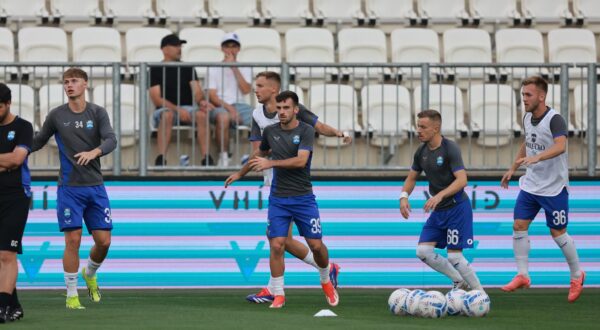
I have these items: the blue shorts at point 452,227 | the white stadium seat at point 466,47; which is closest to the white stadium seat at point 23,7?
the white stadium seat at point 466,47

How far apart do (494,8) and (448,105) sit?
11.7ft

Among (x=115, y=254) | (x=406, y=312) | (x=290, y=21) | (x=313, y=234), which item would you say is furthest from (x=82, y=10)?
(x=406, y=312)

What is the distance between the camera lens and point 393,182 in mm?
15602

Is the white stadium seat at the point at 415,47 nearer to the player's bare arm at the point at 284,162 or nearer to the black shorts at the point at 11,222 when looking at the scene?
the player's bare arm at the point at 284,162

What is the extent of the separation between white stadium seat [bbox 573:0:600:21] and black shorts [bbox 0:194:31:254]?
10.5 meters

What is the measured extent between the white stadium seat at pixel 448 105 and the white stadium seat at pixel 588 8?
3.83 meters

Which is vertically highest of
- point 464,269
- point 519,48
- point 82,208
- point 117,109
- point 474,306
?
point 519,48

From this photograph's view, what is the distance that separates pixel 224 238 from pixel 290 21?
4.23 meters

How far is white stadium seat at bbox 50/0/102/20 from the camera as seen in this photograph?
18.2 metres

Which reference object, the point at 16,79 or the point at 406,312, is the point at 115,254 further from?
the point at 406,312

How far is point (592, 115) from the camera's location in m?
15.6

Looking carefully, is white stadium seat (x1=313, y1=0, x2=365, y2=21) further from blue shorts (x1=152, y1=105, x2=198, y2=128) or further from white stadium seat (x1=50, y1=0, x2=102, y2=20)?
blue shorts (x1=152, y1=105, x2=198, y2=128)

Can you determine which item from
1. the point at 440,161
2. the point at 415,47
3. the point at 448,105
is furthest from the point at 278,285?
the point at 415,47

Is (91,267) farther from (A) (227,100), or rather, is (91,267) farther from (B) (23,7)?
(B) (23,7)
